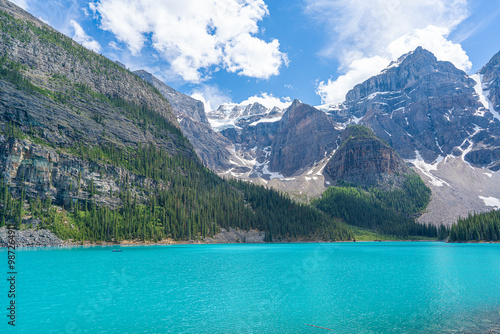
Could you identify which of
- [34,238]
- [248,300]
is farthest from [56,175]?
[248,300]

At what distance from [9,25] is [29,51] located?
20.7 meters

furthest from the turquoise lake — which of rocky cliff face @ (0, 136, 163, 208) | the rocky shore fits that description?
rocky cliff face @ (0, 136, 163, 208)

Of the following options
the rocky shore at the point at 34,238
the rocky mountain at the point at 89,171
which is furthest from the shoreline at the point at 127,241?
the rocky mountain at the point at 89,171

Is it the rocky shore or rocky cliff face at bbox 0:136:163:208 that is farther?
rocky cliff face at bbox 0:136:163:208

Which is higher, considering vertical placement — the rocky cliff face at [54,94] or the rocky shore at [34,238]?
the rocky cliff face at [54,94]

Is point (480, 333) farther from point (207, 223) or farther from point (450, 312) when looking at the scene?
point (207, 223)

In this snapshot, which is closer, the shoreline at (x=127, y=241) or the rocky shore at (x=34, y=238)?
the rocky shore at (x=34, y=238)

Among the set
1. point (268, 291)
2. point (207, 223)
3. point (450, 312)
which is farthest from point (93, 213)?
point (450, 312)

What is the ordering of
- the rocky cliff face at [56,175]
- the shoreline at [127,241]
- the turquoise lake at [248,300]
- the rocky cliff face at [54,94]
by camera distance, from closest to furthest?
the turquoise lake at [248,300] → the shoreline at [127,241] → the rocky cliff face at [56,175] → the rocky cliff face at [54,94]

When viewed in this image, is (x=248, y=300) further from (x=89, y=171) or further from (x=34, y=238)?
(x=89, y=171)

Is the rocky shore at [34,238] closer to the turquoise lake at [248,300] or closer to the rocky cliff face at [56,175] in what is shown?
the rocky cliff face at [56,175]

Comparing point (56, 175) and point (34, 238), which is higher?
point (56, 175)

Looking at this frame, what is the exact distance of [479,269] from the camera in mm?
54781

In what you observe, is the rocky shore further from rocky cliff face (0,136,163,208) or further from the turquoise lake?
the turquoise lake
